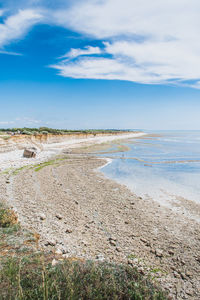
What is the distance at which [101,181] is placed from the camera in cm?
1477

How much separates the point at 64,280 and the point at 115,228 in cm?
379

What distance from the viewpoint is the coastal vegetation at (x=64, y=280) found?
3424 mm

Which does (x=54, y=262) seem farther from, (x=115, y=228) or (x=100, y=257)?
(x=115, y=228)

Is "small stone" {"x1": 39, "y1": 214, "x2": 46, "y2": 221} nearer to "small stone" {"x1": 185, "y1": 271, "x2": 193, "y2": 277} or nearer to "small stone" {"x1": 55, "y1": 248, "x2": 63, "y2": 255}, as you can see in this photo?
"small stone" {"x1": 55, "y1": 248, "x2": 63, "y2": 255}

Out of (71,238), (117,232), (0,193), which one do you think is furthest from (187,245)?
(0,193)

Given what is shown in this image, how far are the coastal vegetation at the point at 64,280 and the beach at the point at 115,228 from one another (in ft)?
2.48

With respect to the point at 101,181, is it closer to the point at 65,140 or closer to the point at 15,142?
the point at 15,142

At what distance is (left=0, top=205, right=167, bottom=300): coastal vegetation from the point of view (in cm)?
342

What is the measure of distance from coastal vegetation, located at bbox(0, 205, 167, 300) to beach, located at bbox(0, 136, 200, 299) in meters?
0.75

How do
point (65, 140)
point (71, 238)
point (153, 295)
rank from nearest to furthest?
point (153, 295) → point (71, 238) → point (65, 140)

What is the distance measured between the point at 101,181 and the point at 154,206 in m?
5.58

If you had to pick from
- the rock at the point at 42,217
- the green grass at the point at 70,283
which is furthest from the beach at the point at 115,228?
the green grass at the point at 70,283

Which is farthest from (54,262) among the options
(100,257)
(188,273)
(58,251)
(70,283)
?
(188,273)

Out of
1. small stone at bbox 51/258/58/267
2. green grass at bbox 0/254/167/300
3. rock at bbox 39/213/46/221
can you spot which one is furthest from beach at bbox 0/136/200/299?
green grass at bbox 0/254/167/300
